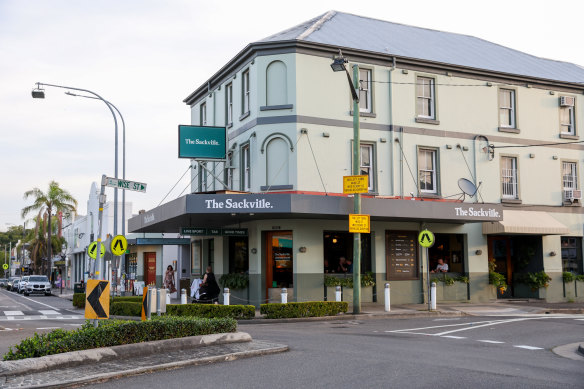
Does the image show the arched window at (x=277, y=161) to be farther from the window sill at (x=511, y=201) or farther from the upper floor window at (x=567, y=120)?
the upper floor window at (x=567, y=120)

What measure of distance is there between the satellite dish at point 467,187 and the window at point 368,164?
11.1ft

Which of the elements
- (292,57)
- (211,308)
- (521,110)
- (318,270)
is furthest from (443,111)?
(211,308)

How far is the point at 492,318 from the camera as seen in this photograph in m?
20.4

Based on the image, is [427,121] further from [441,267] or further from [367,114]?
[441,267]

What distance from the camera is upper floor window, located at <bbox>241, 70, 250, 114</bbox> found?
26094 millimetres

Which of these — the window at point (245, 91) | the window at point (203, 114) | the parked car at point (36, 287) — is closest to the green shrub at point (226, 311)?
the window at point (245, 91)

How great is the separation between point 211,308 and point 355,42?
40.7 feet

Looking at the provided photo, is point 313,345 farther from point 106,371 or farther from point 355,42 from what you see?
point 355,42

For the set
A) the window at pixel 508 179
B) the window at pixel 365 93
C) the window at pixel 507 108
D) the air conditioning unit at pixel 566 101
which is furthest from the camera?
the air conditioning unit at pixel 566 101

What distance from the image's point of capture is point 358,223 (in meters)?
21.0

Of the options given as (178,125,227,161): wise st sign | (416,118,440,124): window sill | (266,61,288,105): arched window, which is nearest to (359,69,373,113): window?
(416,118,440,124): window sill

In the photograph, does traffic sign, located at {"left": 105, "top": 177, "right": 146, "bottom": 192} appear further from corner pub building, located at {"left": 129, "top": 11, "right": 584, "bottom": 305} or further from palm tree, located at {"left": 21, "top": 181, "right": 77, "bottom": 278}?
palm tree, located at {"left": 21, "top": 181, "right": 77, "bottom": 278}

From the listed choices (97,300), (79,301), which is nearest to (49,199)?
(79,301)

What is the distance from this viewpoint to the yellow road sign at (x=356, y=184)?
2081cm
